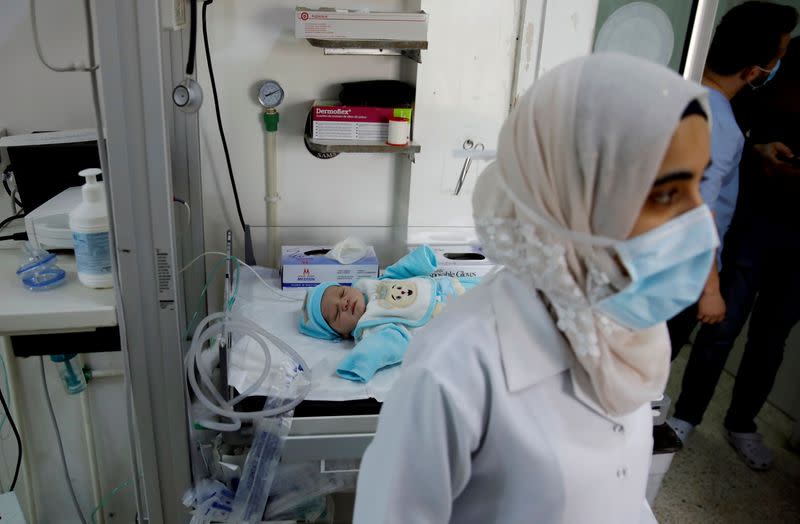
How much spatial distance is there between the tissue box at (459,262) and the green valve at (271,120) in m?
0.69

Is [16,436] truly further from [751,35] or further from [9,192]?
[751,35]

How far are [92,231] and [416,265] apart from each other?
1062 millimetres

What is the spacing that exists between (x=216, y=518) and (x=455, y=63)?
1556mm

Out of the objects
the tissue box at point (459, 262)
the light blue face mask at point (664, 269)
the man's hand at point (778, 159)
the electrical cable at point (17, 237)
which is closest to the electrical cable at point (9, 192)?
the electrical cable at point (17, 237)

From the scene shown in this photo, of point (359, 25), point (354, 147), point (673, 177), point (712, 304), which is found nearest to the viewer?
point (673, 177)

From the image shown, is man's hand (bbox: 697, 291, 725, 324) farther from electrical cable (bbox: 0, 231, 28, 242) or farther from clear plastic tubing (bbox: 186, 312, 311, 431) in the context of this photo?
electrical cable (bbox: 0, 231, 28, 242)

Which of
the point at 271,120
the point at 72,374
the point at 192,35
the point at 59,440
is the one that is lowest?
the point at 59,440

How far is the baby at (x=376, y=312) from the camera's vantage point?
5.23 feet

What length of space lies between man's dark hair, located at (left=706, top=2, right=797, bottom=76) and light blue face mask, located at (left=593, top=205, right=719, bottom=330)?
5.34 ft

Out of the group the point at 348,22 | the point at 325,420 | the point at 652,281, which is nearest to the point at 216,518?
the point at 325,420

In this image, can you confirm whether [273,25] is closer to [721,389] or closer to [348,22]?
[348,22]

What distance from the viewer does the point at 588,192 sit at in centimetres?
70

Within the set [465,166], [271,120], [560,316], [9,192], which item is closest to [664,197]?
[560,316]

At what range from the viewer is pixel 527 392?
78 cm
